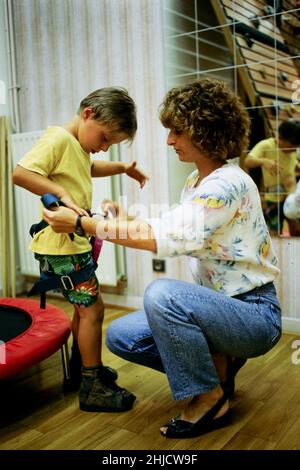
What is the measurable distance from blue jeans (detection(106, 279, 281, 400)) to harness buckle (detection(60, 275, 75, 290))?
32 cm

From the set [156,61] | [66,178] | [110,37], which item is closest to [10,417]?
[66,178]

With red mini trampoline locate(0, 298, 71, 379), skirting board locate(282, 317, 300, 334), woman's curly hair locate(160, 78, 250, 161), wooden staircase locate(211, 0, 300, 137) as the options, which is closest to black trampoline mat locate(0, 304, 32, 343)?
red mini trampoline locate(0, 298, 71, 379)

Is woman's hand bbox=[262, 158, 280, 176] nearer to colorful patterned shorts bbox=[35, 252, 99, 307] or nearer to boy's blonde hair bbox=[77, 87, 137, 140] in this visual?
boy's blonde hair bbox=[77, 87, 137, 140]

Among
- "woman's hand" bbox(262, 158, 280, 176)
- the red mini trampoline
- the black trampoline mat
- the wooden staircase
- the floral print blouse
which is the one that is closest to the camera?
the floral print blouse

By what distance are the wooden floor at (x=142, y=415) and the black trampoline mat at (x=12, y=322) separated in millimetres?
230

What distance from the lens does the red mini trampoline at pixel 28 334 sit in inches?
54.9

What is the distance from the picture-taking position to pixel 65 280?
146 centimetres

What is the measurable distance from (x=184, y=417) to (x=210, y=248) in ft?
1.64

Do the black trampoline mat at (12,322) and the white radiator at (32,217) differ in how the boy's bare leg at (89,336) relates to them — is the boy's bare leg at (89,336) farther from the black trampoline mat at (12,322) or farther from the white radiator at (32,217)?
the white radiator at (32,217)

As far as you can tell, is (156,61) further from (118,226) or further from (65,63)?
(118,226)

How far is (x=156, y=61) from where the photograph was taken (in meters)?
2.37

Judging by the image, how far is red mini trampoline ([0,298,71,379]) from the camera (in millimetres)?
1396

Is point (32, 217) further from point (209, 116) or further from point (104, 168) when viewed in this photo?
point (209, 116)

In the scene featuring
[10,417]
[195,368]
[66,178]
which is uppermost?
[66,178]
